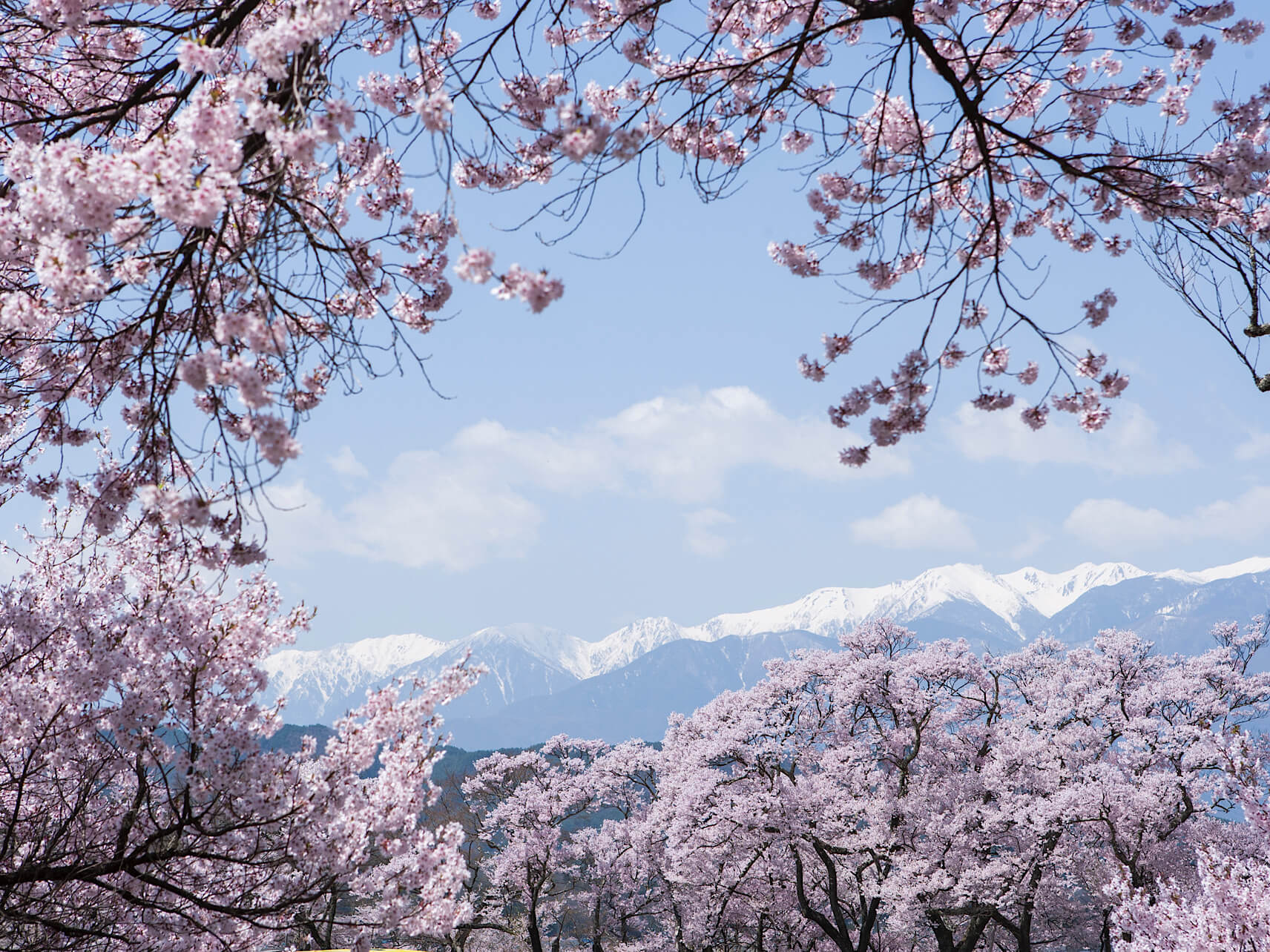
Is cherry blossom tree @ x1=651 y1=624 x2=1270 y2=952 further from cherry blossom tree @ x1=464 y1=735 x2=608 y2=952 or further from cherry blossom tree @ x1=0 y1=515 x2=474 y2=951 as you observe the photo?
cherry blossom tree @ x1=0 y1=515 x2=474 y2=951

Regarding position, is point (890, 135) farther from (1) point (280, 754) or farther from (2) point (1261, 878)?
(2) point (1261, 878)

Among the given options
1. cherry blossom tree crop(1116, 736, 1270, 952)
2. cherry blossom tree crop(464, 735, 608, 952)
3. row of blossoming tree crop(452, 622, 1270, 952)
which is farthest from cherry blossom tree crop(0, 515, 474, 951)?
cherry blossom tree crop(464, 735, 608, 952)

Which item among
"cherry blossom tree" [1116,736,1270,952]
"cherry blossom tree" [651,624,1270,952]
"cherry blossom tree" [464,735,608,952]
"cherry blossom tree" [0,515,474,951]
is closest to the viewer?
"cherry blossom tree" [0,515,474,951]

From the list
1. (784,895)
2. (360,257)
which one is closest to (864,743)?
(784,895)

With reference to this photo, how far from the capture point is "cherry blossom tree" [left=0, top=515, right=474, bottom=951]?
522cm

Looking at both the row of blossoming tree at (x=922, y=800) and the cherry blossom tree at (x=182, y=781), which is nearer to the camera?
the cherry blossom tree at (x=182, y=781)

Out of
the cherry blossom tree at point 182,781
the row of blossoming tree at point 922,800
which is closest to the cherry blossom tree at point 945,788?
the row of blossoming tree at point 922,800

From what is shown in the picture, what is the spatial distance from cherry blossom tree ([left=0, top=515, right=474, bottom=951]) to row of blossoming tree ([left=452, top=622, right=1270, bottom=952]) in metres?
12.2

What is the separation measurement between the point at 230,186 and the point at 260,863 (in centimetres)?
416

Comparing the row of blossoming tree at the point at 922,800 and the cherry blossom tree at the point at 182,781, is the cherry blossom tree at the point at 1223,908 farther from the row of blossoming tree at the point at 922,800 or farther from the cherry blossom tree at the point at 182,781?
the cherry blossom tree at the point at 182,781

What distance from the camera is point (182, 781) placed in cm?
536

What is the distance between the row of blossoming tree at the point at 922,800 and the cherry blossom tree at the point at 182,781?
1218 cm

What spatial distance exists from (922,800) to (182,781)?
1735 centimetres

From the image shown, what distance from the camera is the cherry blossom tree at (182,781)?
5219 mm
